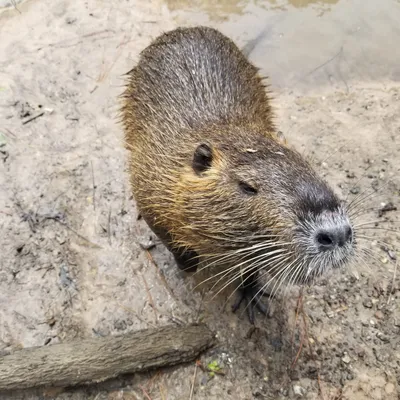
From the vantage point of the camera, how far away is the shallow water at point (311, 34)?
5000 mm

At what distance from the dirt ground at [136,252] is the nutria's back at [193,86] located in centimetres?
88

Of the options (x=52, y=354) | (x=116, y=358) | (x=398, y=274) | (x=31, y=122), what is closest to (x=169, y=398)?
(x=116, y=358)

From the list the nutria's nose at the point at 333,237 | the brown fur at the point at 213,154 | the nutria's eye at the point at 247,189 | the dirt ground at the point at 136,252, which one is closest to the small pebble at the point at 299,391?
the dirt ground at the point at 136,252

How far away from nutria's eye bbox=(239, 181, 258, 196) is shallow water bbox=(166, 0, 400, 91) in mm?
2863

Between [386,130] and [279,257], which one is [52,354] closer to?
[279,257]

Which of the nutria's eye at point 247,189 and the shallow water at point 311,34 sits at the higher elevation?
the nutria's eye at point 247,189

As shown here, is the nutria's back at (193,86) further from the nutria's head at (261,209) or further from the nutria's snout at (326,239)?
the nutria's snout at (326,239)

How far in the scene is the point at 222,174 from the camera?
2465 millimetres

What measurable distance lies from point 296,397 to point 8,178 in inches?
113

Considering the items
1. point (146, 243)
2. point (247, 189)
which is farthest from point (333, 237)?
point (146, 243)

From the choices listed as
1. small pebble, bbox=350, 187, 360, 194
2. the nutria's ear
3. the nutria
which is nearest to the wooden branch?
the nutria

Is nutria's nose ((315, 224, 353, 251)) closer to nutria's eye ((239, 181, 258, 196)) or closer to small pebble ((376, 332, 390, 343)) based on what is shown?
nutria's eye ((239, 181, 258, 196))

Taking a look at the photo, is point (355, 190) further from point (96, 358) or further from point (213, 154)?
point (96, 358)

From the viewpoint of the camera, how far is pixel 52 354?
2.86 meters
